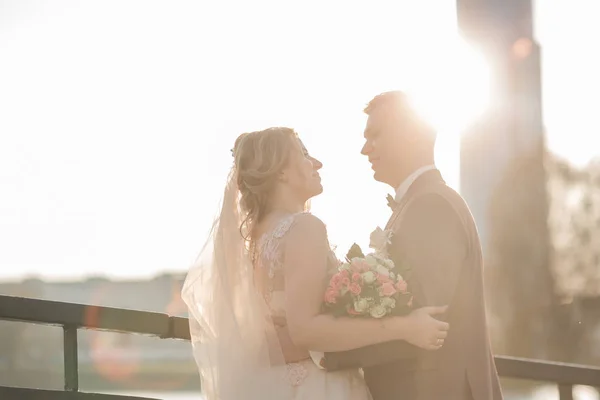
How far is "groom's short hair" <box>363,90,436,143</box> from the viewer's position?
217 inches

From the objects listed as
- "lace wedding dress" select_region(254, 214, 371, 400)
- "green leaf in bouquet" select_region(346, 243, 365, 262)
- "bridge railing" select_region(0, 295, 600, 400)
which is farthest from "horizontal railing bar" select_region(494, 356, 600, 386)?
"bridge railing" select_region(0, 295, 600, 400)

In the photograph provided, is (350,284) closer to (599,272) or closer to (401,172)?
(401,172)

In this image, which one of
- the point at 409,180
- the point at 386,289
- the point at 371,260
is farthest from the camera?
the point at 409,180

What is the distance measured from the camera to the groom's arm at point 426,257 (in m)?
5.21

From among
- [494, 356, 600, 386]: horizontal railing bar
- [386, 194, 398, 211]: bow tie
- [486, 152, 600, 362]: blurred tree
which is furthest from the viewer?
[486, 152, 600, 362]: blurred tree

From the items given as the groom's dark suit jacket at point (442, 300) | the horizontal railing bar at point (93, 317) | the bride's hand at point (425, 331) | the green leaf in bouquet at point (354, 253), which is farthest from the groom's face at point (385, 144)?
the horizontal railing bar at point (93, 317)

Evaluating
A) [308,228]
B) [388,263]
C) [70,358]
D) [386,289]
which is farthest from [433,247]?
[70,358]

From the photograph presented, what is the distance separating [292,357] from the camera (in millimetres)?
5457

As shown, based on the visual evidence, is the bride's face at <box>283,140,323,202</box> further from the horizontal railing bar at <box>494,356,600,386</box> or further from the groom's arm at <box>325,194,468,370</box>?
the horizontal railing bar at <box>494,356,600,386</box>

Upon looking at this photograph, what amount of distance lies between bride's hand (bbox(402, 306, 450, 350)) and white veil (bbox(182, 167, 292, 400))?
638 mm

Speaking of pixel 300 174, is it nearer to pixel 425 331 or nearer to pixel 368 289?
pixel 368 289

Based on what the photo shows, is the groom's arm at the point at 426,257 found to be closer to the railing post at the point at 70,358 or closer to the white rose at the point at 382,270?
the white rose at the point at 382,270

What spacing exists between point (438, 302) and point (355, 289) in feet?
1.30

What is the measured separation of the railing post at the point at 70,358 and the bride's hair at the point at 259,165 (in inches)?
38.0
